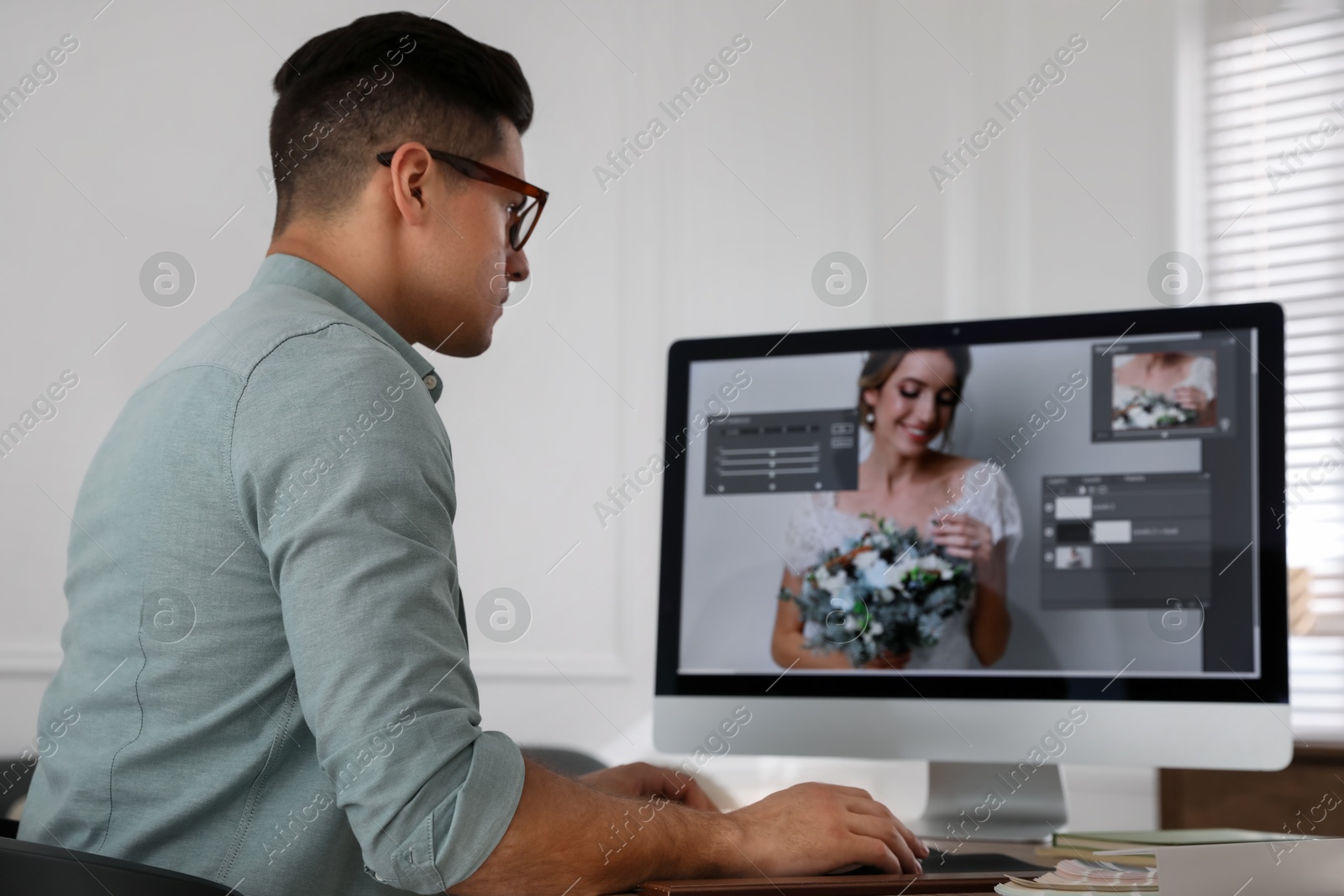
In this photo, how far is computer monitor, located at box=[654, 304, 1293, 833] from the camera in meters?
1.30

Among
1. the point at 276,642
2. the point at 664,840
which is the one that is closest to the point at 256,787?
the point at 276,642

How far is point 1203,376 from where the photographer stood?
1364 millimetres

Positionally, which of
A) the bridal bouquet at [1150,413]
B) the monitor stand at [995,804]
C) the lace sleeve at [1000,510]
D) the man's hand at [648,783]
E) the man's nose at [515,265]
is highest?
the man's nose at [515,265]

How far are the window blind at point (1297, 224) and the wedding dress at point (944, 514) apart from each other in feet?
3.60

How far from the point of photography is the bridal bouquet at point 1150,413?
1.36 m

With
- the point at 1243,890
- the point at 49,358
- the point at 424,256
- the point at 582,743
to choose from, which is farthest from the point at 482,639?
the point at 1243,890

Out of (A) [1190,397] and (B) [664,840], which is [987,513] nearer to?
(A) [1190,397]

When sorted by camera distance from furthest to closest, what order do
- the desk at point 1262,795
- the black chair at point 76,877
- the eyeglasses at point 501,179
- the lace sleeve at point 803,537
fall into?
the desk at point 1262,795
the lace sleeve at point 803,537
the eyeglasses at point 501,179
the black chair at point 76,877

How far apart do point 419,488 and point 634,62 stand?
81.2 inches

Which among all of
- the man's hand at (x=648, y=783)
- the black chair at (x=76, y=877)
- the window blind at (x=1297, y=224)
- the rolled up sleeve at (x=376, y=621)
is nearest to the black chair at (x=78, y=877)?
the black chair at (x=76, y=877)

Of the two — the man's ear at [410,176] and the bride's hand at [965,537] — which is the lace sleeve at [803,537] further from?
the man's ear at [410,176]

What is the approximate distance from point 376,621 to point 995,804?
2.88 ft

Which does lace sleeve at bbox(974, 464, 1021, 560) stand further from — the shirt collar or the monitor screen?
the shirt collar

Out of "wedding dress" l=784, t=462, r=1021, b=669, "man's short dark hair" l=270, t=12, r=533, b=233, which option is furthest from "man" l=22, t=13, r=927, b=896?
"wedding dress" l=784, t=462, r=1021, b=669
